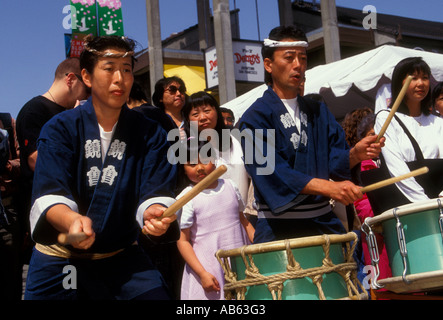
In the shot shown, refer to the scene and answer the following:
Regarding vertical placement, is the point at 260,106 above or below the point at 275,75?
below

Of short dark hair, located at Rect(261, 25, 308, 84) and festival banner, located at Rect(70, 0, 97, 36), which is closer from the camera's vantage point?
short dark hair, located at Rect(261, 25, 308, 84)

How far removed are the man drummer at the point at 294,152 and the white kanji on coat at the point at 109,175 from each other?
69 cm

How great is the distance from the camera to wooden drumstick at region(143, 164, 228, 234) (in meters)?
1.85

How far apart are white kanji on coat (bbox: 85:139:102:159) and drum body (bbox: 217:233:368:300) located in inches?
31.0

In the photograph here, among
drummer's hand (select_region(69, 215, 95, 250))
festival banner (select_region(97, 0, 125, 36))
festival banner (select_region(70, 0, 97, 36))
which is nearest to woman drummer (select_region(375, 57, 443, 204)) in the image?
drummer's hand (select_region(69, 215, 95, 250))

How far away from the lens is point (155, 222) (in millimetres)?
2188

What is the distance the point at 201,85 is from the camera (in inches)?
595

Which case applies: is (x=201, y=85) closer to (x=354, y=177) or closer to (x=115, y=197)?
(x=354, y=177)

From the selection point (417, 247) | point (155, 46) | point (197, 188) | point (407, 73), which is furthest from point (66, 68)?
point (155, 46)

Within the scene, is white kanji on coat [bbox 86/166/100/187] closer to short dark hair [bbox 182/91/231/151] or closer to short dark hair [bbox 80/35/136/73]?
short dark hair [bbox 80/35/136/73]

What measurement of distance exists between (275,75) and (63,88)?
1.48 m

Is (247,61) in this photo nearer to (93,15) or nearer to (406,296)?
(93,15)
